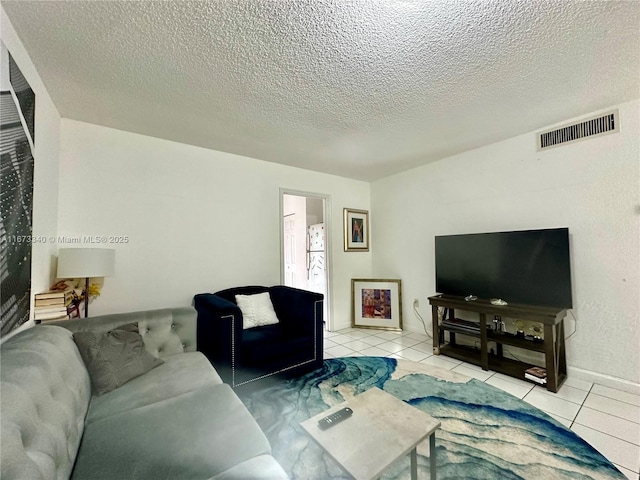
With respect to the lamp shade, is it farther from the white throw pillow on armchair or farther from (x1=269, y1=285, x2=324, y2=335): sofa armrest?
(x1=269, y1=285, x2=324, y2=335): sofa armrest

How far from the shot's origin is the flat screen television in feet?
7.92

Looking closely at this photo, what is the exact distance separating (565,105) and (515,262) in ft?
4.67

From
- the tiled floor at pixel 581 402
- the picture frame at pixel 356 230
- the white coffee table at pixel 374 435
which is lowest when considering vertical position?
the tiled floor at pixel 581 402

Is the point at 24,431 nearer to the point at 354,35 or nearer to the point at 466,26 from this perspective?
the point at 354,35

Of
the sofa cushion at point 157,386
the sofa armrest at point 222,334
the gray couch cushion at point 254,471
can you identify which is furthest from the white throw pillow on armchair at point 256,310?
the gray couch cushion at point 254,471

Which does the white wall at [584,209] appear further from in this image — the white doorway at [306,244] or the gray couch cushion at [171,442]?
the gray couch cushion at [171,442]

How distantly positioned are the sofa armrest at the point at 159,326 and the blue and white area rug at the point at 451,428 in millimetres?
669

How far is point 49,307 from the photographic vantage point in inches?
68.2

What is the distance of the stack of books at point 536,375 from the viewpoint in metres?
2.31

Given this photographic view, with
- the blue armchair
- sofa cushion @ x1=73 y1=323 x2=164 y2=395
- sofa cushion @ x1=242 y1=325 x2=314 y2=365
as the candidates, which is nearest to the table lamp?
sofa cushion @ x1=73 y1=323 x2=164 y2=395

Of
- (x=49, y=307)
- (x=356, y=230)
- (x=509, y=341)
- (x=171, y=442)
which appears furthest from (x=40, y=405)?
(x=356, y=230)

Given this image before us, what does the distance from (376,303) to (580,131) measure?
302 cm

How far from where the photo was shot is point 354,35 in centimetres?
146

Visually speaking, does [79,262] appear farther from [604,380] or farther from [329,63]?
[604,380]
